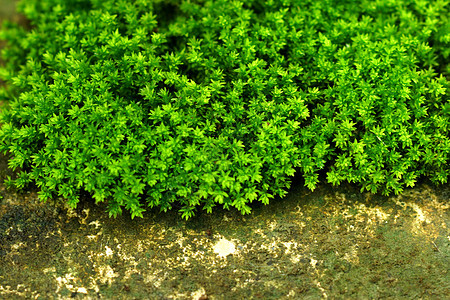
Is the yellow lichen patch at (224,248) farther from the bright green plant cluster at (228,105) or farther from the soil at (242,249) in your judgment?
the bright green plant cluster at (228,105)

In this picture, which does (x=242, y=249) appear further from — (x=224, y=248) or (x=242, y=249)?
(x=224, y=248)

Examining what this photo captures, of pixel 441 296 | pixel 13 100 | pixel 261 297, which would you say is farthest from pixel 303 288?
pixel 13 100

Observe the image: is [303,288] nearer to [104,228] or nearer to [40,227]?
[104,228]

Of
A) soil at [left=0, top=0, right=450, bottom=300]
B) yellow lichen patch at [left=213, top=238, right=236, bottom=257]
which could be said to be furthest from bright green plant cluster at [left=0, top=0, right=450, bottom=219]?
yellow lichen patch at [left=213, top=238, right=236, bottom=257]

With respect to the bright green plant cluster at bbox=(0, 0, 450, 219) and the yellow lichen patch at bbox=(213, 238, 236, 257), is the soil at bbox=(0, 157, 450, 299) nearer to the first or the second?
the yellow lichen patch at bbox=(213, 238, 236, 257)

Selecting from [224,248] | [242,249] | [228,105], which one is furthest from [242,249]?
[228,105]

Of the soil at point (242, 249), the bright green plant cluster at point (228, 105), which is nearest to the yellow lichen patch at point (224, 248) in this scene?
the soil at point (242, 249)
